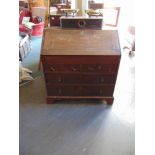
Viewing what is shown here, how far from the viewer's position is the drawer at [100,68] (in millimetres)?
2400

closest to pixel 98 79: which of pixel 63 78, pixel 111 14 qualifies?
pixel 63 78

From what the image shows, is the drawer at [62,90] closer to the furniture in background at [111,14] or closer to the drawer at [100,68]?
the drawer at [100,68]

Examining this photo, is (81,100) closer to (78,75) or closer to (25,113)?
(78,75)

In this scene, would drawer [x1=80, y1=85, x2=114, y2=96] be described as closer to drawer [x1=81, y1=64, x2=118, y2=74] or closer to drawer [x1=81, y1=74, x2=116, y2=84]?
drawer [x1=81, y1=74, x2=116, y2=84]

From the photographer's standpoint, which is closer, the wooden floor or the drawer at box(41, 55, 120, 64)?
the wooden floor

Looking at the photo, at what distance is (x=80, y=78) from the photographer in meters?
2.49

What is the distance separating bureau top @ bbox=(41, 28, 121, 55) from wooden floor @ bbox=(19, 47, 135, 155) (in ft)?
2.29

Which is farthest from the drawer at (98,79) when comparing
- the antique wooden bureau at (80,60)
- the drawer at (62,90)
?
the drawer at (62,90)

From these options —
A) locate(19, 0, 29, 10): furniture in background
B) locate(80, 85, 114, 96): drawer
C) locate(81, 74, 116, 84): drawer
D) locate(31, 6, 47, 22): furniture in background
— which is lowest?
locate(80, 85, 114, 96): drawer

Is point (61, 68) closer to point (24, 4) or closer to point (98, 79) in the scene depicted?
point (98, 79)

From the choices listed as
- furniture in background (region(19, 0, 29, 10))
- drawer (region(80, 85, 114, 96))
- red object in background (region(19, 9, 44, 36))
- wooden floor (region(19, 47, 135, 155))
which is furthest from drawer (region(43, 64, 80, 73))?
furniture in background (region(19, 0, 29, 10))

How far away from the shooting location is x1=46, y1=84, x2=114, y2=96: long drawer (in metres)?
2.57

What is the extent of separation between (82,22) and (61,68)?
1.92ft

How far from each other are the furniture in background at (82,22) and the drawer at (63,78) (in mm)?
578
